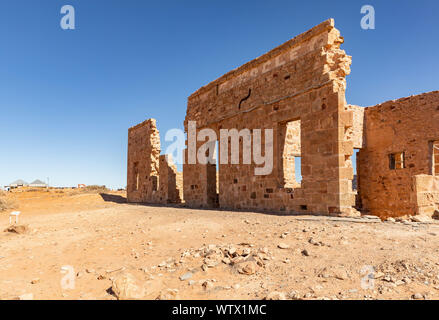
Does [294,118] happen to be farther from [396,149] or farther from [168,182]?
[168,182]

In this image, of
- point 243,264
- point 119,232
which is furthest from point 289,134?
point 243,264

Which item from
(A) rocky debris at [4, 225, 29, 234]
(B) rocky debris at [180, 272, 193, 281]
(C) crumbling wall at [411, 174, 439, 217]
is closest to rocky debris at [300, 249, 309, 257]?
(B) rocky debris at [180, 272, 193, 281]

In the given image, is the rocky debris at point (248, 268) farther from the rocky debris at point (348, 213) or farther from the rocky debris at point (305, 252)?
the rocky debris at point (348, 213)

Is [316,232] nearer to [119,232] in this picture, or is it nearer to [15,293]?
[119,232]

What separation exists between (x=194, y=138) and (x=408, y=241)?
8.90 m

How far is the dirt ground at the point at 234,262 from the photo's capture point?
295 centimetres

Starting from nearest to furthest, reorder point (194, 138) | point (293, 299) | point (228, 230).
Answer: point (293, 299), point (228, 230), point (194, 138)

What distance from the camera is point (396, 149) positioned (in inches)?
442

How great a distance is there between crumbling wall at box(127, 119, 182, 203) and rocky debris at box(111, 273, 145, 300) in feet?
35.8

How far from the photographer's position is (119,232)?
5824mm

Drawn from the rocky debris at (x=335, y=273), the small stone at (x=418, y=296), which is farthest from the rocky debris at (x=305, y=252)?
the small stone at (x=418, y=296)

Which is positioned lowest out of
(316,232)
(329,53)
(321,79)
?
(316,232)

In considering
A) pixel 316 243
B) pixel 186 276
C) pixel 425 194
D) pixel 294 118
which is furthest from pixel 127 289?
pixel 425 194

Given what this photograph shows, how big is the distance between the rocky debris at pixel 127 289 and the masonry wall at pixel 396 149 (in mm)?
9242
